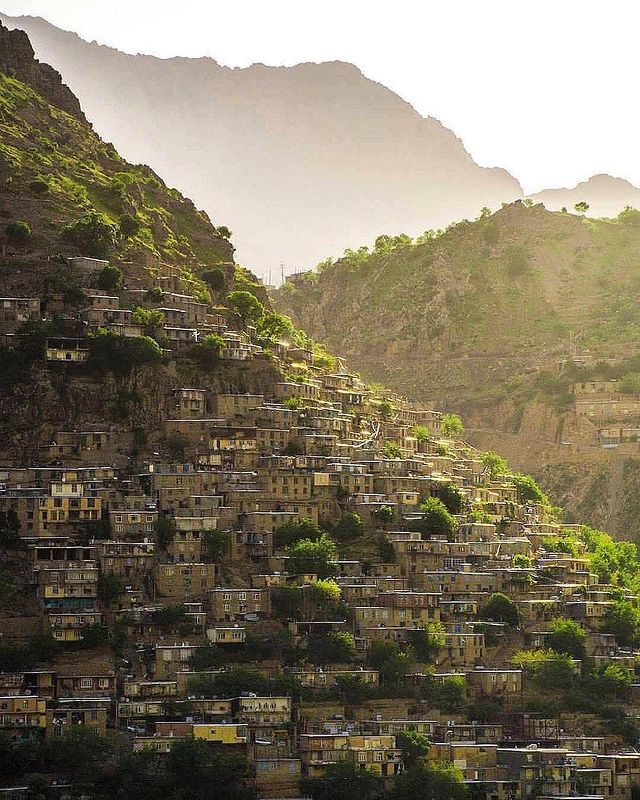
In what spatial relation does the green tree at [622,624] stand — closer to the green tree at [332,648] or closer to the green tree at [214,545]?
the green tree at [332,648]

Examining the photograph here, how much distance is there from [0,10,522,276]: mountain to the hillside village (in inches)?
2573

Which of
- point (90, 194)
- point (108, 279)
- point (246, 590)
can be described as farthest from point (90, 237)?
point (246, 590)

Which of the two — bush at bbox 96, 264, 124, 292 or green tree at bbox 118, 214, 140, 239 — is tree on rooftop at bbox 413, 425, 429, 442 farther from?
bush at bbox 96, 264, 124, 292

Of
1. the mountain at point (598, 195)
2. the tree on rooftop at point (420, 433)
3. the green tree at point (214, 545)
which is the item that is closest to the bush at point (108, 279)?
the green tree at point (214, 545)

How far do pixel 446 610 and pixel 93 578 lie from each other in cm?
1125

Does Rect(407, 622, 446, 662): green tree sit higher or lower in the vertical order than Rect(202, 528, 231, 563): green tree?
lower

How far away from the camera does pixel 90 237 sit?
88.1 metres

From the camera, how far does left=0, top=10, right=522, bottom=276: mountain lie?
156250mm

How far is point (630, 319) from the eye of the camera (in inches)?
5079

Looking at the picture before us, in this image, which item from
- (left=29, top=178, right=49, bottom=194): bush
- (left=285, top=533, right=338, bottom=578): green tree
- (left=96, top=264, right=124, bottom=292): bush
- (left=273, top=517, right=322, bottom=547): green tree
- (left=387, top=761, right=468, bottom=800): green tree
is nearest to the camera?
(left=387, top=761, right=468, bottom=800): green tree

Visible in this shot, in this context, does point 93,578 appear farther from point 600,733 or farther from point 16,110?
point 16,110

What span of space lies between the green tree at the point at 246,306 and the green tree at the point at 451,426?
586 inches

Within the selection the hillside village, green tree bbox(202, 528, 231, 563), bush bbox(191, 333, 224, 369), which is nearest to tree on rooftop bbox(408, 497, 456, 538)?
the hillside village

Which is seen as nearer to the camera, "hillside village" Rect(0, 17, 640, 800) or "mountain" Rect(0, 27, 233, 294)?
"hillside village" Rect(0, 17, 640, 800)
